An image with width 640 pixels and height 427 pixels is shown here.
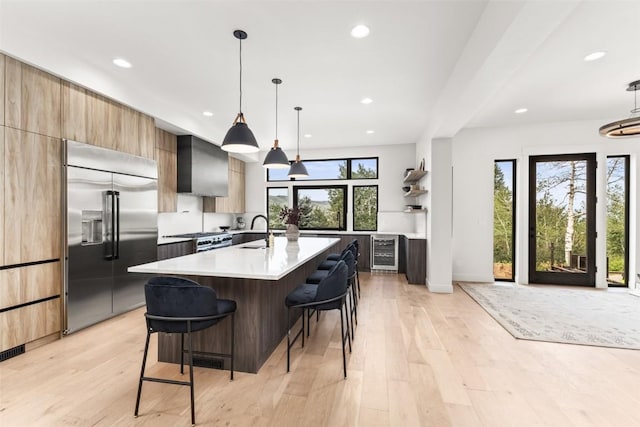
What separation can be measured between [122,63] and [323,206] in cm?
477

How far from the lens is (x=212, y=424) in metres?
1.76

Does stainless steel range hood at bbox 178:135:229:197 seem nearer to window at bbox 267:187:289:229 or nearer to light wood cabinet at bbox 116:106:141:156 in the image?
light wood cabinet at bbox 116:106:141:156

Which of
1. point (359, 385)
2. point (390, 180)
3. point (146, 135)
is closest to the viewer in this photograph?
point (359, 385)

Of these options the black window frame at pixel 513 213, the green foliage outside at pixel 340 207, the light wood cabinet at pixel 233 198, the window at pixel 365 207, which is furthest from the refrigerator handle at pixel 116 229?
the black window frame at pixel 513 213

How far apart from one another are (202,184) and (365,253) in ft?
11.8

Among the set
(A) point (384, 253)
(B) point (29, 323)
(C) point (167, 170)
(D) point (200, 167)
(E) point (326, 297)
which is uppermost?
(D) point (200, 167)

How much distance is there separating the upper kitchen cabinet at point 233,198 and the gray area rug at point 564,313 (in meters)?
4.99

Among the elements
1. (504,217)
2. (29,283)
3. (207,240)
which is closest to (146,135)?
(207,240)

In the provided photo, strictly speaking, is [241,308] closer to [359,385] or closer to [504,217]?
[359,385]

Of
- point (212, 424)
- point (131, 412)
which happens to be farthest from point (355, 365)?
point (131, 412)

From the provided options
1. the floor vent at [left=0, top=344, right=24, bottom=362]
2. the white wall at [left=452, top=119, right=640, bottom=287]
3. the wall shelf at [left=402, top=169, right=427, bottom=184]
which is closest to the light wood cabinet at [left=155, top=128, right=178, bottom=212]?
the floor vent at [left=0, top=344, right=24, bottom=362]

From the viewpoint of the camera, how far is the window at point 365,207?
6.90 metres

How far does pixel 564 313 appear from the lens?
3.77m

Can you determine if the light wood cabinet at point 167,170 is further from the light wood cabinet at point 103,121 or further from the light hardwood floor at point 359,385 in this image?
the light hardwood floor at point 359,385
